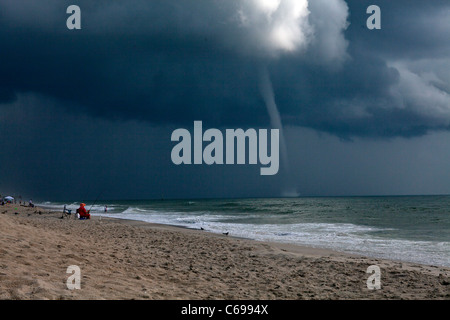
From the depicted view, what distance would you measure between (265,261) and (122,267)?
14.6ft

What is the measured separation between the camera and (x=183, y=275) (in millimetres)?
8070

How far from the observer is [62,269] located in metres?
6.92

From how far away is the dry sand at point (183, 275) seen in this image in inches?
233

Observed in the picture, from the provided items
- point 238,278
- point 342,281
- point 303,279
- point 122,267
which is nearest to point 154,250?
point 122,267

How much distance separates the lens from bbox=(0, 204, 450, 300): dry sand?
5930mm

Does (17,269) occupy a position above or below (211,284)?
above

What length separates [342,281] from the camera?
8039mm

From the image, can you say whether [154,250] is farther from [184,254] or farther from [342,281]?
[342,281]
